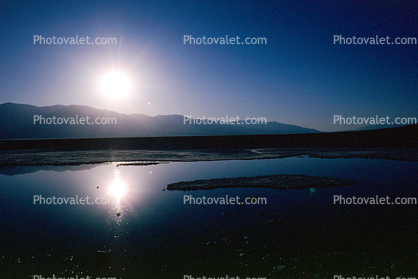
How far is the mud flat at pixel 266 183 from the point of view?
738 inches

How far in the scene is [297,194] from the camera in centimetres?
1652

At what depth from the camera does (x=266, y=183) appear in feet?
64.5

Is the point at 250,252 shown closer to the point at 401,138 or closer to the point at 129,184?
the point at 129,184

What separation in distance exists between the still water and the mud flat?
1.60m

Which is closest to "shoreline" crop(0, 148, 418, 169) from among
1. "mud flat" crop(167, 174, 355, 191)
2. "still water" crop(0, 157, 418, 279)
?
"mud flat" crop(167, 174, 355, 191)

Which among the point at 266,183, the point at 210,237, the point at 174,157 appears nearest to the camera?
the point at 210,237

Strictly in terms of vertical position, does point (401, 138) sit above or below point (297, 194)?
above

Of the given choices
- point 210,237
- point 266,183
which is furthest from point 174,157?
point 210,237

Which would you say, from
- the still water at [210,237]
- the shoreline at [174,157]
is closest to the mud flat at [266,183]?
the still water at [210,237]

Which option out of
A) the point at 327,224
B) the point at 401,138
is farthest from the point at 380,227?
the point at 401,138

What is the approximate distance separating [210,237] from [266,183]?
10.8 meters

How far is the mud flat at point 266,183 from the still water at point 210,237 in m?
1.60

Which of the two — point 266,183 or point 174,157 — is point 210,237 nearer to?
point 266,183

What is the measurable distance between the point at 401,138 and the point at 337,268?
74.6 metres
